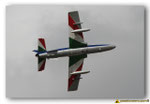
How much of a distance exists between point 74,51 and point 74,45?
33 cm

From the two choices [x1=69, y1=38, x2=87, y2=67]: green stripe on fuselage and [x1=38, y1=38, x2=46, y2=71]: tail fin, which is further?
[x1=69, y1=38, x2=87, y2=67]: green stripe on fuselage

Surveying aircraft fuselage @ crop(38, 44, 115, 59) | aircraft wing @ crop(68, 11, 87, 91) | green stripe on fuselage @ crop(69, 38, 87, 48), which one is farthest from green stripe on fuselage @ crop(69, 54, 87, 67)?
green stripe on fuselage @ crop(69, 38, 87, 48)

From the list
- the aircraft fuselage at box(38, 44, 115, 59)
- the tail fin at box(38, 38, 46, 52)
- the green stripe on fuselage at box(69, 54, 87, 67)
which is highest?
the tail fin at box(38, 38, 46, 52)

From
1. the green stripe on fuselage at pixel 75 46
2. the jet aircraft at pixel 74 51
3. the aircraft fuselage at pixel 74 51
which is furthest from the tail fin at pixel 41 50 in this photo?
the green stripe on fuselage at pixel 75 46

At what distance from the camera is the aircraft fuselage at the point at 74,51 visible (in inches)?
474

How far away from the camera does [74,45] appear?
40.8 feet

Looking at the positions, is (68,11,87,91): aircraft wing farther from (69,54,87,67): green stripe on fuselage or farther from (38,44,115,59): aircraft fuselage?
(38,44,115,59): aircraft fuselage

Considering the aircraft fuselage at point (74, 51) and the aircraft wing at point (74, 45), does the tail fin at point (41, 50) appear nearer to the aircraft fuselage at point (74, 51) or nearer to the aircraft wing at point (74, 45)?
the aircraft fuselage at point (74, 51)

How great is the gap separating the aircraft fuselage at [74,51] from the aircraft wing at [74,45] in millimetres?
243

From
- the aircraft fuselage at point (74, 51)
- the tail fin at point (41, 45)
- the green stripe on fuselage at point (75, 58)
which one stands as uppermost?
the tail fin at point (41, 45)

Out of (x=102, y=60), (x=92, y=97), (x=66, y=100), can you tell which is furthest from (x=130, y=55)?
(x=66, y=100)

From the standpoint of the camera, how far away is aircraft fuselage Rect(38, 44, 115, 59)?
1205 cm

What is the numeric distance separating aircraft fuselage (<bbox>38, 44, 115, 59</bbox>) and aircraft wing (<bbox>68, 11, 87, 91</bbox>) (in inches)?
9.6

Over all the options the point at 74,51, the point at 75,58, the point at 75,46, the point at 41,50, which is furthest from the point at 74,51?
the point at 41,50
